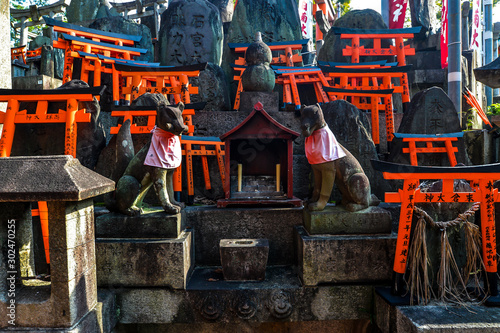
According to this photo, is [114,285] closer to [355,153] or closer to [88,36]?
[355,153]

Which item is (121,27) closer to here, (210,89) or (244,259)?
(210,89)

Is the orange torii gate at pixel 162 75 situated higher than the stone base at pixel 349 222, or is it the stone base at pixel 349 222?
the orange torii gate at pixel 162 75

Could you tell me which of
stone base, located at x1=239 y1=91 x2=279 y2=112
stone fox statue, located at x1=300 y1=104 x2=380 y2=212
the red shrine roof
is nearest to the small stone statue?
stone base, located at x1=239 y1=91 x2=279 y2=112

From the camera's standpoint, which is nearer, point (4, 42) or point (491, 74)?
point (491, 74)

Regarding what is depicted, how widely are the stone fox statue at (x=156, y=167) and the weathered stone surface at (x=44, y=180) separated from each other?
774 millimetres

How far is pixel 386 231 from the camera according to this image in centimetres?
396

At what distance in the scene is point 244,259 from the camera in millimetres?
3949

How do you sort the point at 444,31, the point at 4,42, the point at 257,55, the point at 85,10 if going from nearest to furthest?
the point at 4,42 < the point at 257,55 < the point at 444,31 < the point at 85,10

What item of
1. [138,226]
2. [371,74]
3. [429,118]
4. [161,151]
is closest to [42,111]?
[161,151]

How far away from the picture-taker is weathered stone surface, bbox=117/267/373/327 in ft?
12.5

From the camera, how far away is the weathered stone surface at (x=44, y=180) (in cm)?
279

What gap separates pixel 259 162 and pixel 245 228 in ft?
4.98

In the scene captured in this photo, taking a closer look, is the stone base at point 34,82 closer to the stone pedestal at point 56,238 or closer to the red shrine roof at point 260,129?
the red shrine roof at point 260,129

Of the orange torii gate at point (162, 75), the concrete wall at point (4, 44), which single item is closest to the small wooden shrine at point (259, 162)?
the orange torii gate at point (162, 75)
